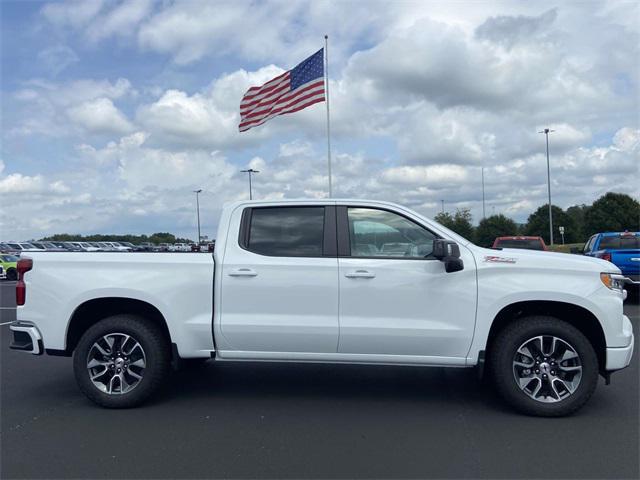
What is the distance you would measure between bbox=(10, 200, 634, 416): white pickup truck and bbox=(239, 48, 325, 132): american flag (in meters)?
11.1

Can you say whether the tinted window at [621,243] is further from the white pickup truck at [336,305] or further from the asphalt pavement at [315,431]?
the white pickup truck at [336,305]

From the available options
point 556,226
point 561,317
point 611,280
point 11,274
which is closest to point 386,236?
point 561,317

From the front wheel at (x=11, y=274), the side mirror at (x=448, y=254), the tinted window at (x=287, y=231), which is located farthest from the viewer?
the front wheel at (x=11, y=274)

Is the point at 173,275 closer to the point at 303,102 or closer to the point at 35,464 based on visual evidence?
the point at 35,464

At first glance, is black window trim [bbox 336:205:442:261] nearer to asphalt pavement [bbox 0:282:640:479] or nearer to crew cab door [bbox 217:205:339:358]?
crew cab door [bbox 217:205:339:358]

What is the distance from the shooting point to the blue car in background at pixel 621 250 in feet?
40.5

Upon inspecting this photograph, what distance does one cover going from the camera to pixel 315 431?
471 centimetres

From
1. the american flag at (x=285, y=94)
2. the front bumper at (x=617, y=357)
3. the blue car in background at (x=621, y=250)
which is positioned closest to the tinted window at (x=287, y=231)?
the front bumper at (x=617, y=357)

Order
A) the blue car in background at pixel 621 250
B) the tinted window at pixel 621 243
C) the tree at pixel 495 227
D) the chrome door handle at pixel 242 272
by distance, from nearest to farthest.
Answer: the chrome door handle at pixel 242 272, the blue car in background at pixel 621 250, the tinted window at pixel 621 243, the tree at pixel 495 227

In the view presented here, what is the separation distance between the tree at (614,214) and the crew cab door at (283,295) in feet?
256

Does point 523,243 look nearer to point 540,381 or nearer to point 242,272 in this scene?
point 540,381

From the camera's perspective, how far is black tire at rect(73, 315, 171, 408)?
5.29 m

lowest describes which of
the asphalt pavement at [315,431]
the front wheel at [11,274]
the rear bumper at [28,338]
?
the asphalt pavement at [315,431]

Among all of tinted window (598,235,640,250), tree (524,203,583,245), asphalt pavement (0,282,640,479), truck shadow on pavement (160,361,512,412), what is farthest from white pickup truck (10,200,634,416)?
tree (524,203,583,245)
